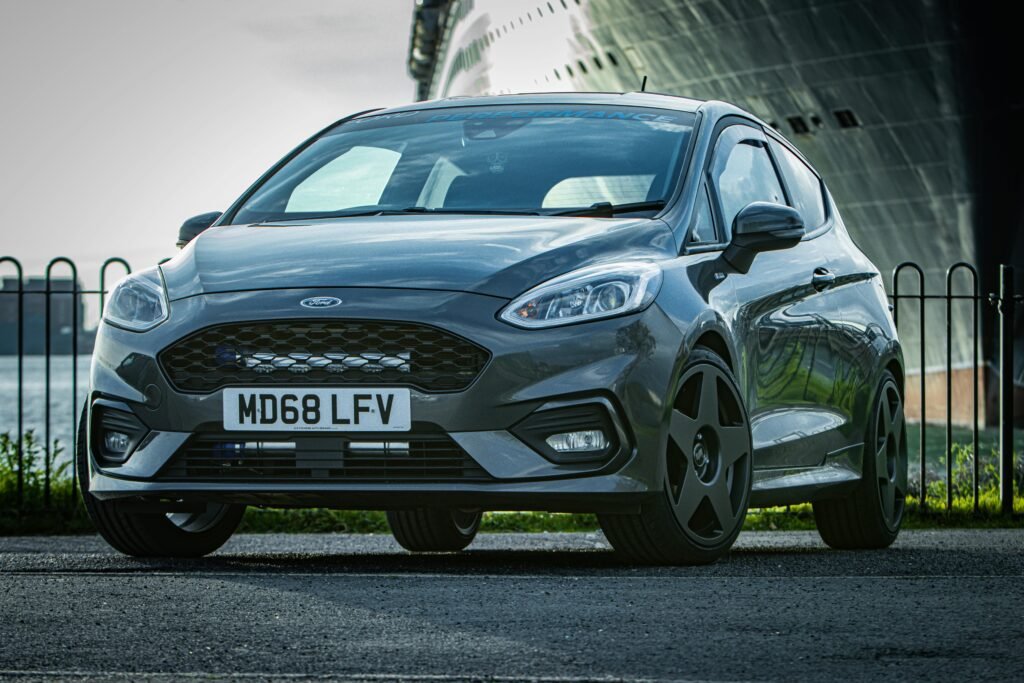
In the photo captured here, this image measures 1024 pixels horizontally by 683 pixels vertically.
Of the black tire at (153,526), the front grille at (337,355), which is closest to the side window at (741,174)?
the front grille at (337,355)

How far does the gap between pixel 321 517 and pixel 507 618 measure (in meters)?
5.64

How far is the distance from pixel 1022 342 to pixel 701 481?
1732cm

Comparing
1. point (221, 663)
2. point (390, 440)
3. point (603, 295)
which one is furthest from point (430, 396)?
point (221, 663)

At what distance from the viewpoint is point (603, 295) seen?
5809 mm

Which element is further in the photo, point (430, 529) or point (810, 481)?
point (430, 529)

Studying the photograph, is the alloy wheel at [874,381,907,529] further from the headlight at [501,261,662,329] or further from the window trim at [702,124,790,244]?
the headlight at [501,261,662,329]

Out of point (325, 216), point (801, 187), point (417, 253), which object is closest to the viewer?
point (417, 253)

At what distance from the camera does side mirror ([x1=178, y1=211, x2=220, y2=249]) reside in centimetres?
709

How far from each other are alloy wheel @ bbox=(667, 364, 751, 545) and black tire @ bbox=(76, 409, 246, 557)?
1.85 m

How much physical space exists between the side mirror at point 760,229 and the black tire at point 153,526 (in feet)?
7.26

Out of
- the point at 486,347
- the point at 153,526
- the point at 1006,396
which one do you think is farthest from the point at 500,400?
the point at 1006,396

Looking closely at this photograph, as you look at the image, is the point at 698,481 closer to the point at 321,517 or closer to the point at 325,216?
the point at 325,216

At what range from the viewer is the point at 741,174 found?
290 inches

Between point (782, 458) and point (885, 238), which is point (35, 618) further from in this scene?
point (885, 238)
